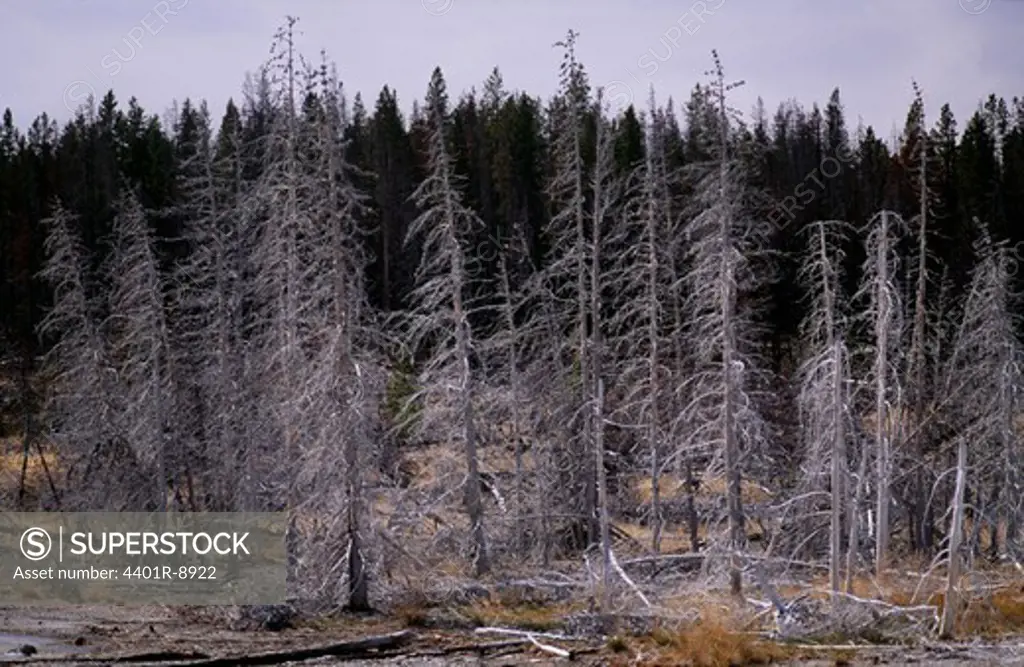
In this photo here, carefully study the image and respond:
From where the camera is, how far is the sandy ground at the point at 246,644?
21.4 metres

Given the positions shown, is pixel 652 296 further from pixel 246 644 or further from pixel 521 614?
pixel 246 644

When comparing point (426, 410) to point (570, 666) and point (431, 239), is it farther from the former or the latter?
point (570, 666)

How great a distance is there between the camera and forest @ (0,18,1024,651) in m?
26.6

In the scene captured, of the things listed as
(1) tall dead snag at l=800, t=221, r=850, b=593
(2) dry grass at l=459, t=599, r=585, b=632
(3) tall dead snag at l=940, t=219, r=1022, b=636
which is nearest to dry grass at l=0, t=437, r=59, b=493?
(2) dry grass at l=459, t=599, r=585, b=632

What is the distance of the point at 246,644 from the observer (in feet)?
76.6

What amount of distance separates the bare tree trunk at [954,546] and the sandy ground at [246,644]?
0.67 meters

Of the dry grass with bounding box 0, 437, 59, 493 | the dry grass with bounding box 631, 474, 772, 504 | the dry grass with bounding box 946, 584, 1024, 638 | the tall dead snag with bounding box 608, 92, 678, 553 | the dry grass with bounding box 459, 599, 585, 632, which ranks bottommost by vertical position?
the dry grass with bounding box 946, 584, 1024, 638

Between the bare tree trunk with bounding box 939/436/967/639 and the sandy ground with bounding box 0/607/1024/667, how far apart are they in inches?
26.2

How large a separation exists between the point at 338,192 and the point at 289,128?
2.75 m

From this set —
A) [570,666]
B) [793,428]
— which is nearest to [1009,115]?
[793,428]

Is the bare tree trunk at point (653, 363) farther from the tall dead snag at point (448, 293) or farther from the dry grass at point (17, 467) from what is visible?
the dry grass at point (17, 467)

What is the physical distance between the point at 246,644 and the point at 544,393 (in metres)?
17.4

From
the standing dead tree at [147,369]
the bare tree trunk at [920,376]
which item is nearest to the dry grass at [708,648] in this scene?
the bare tree trunk at [920,376]

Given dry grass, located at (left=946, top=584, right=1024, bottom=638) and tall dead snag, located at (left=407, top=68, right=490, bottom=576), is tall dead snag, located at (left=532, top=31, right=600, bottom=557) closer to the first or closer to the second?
tall dead snag, located at (left=407, top=68, right=490, bottom=576)
